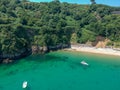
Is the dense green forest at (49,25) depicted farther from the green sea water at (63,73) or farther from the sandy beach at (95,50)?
the green sea water at (63,73)

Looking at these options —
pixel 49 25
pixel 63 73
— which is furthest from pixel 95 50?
pixel 63 73

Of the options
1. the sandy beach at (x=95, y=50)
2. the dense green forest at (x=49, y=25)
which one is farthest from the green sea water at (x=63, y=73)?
the dense green forest at (x=49, y=25)

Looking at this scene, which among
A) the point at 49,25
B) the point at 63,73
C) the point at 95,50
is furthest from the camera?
the point at 49,25

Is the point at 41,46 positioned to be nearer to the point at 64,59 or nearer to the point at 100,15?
the point at 64,59

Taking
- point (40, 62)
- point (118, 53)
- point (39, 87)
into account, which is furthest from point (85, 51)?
point (39, 87)

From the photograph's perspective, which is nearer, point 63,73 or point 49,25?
point 63,73

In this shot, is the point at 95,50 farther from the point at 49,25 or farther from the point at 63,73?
the point at 63,73
